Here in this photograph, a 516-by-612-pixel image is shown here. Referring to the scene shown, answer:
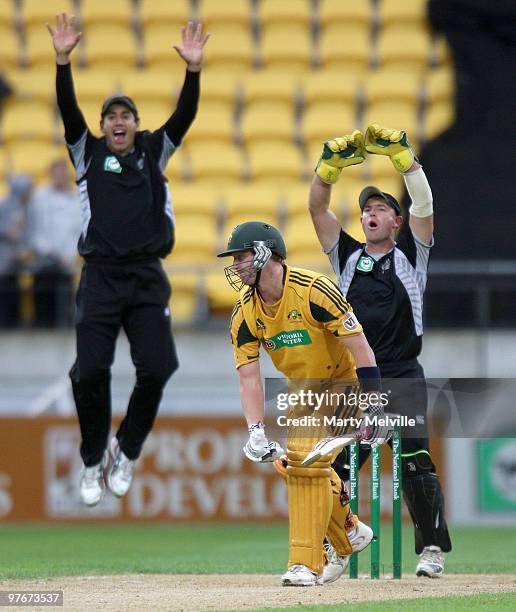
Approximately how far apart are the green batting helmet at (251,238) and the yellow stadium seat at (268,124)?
344 inches

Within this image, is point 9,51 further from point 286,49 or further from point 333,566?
point 333,566

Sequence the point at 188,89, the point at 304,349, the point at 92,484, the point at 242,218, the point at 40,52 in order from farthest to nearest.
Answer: the point at 40,52, the point at 242,218, the point at 92,484, the point at 188,89, the point at 304,349

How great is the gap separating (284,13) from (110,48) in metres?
2.10

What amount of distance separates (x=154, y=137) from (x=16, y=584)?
284 centimetres

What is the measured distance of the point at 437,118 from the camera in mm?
16016

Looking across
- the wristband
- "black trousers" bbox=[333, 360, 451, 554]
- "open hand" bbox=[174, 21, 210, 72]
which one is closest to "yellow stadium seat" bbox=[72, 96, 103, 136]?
"open hand" bbox=[174, 21, 210, 72]

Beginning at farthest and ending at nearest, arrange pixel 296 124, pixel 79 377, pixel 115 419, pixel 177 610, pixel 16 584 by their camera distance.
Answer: pixel 296 124 < pixel 115 419 < pixel 79 377 < pixel 16 584 < pixel 177 610

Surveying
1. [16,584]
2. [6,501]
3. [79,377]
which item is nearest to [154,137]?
[79,377]

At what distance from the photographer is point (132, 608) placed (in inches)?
267

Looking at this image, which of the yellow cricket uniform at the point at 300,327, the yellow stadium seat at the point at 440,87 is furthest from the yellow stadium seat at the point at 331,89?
the yellow cricket uniform at the point at 300,327

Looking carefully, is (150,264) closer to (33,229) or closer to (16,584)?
(16,584)

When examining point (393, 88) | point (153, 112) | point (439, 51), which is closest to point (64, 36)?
point (153, 112)

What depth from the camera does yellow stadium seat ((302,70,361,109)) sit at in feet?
53.8

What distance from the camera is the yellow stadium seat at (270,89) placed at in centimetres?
1641
